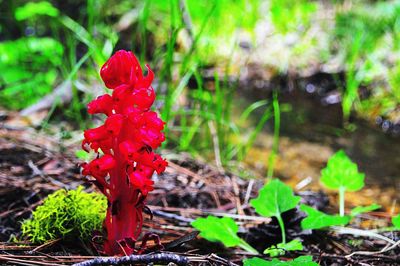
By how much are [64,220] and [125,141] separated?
0.35 metres

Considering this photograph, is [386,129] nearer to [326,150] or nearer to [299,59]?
[326,150]

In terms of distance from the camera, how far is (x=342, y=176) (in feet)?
5.11

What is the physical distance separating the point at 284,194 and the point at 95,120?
1.82m

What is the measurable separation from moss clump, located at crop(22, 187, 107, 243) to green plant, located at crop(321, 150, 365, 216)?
31.7 inches

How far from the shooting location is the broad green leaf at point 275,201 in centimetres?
134

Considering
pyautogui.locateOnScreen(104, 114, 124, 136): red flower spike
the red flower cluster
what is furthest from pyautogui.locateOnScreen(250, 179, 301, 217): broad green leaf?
pyautogui.locateOnScreen(104, 114, 124, 136): red flower spike

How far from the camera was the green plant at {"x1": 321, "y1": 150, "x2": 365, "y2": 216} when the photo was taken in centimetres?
154

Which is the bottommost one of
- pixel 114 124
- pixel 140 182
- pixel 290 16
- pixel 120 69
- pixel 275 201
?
pixel 275 201

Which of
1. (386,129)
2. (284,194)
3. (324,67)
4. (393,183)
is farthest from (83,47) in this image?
(284,194)

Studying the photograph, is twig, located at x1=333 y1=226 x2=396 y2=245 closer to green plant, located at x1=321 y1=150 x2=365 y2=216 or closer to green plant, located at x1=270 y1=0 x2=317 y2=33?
green plant, located at x1=321 y1=150 x2=365 y2=216

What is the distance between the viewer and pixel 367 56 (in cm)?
400

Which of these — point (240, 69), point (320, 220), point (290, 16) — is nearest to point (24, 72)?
point (240, 69)

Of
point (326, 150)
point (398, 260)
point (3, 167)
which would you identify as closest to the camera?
point (398, 260)

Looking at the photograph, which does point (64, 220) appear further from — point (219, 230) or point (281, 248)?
point (281, 248)
